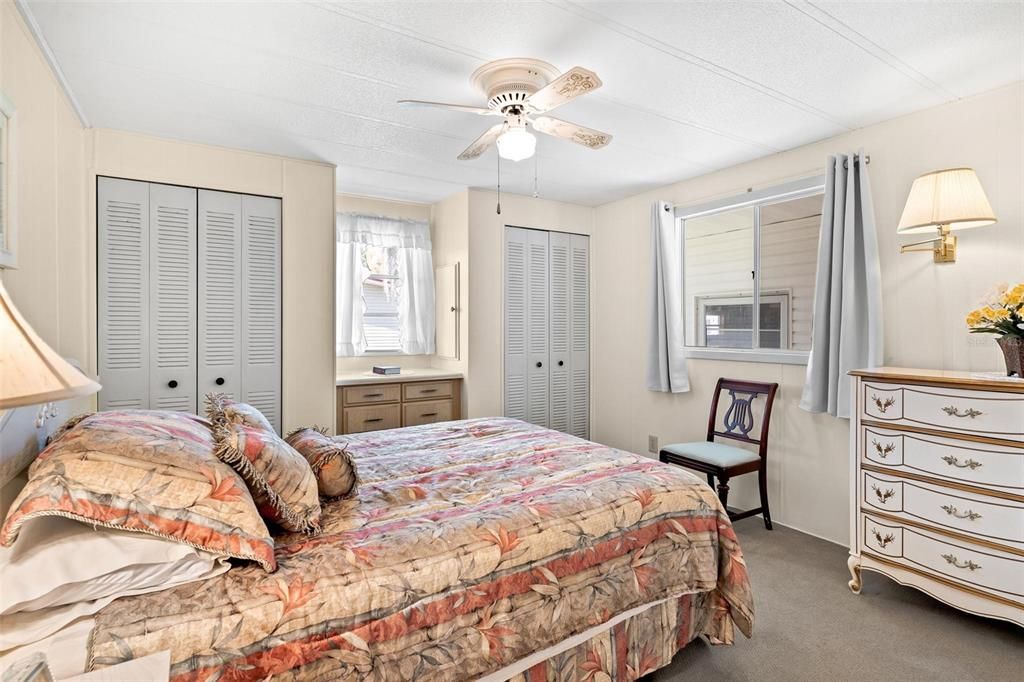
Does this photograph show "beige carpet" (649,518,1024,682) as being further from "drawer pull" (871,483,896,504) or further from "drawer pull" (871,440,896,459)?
"drawer pull" (871,440,896,459)

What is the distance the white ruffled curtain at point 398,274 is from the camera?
4535 millimetres

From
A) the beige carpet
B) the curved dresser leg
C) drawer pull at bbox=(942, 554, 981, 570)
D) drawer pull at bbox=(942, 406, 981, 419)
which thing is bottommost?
the beige carpet

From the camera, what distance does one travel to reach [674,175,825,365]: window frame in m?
3.44

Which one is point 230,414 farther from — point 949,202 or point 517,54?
point 949,202

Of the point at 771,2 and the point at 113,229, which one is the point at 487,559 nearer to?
the point at 771,2

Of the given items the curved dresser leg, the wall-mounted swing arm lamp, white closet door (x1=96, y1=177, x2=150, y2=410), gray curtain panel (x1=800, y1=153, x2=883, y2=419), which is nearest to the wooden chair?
gray curtain panel (x1=800, y1=153, x2=883, y2=419)

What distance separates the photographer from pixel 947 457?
2.30 m

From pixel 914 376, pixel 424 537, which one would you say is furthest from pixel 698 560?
pixel 914 376

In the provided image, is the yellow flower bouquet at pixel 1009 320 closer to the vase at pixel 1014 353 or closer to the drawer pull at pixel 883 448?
the vase at pixel 1014 353

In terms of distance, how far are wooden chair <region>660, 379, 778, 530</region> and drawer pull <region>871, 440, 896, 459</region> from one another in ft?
2.78

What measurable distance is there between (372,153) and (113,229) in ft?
5.38

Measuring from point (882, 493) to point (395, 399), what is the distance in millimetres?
3251

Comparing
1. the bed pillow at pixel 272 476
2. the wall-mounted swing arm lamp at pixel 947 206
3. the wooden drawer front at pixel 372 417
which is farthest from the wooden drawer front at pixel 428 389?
the wall-mounted swing arm lamp at pixel 947 206

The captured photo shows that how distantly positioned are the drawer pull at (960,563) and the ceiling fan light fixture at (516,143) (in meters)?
2.62
